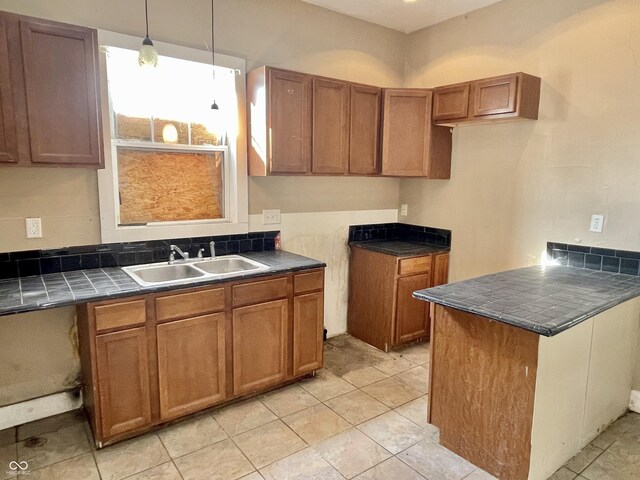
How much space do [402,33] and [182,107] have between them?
2.20m

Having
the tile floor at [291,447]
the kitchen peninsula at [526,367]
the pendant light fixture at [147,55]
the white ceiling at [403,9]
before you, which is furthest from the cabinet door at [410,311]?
the pendant light fixture at [147,55]

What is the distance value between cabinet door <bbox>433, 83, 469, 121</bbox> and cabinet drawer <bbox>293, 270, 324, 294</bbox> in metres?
1.61

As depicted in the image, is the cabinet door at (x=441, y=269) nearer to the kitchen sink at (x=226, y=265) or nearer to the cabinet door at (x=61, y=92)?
the kitchen sink at (x=226, y=265)

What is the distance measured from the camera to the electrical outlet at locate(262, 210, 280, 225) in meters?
3.20

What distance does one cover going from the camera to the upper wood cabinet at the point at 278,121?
281 centimetres

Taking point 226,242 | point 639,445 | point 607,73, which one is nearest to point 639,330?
point 639,445

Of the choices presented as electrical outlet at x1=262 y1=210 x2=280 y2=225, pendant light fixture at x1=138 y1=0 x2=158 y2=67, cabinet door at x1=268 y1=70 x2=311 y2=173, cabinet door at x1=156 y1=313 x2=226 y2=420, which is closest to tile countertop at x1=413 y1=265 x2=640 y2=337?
cabinet door at x1=156 y1=313 x2=226 y2=420

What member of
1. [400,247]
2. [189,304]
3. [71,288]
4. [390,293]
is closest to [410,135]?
[400,247]

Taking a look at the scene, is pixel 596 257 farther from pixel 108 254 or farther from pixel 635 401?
pixel 108 254

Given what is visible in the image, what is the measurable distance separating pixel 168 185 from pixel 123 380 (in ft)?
4.31

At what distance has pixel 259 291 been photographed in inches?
101

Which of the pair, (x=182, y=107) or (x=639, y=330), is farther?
(x=182, y=107)

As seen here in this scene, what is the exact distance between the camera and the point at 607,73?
2580 millimetres

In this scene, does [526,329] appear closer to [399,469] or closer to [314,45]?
[399,469]
